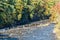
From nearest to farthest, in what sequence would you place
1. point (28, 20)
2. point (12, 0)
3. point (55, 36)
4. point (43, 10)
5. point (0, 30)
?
point (55, 36), point (0, 30), point (12, 0), point (28, 20), point (43, 10)

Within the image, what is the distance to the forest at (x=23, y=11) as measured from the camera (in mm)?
21547

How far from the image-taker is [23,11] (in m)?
23.4

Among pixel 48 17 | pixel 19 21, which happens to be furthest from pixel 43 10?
pixel 19 21

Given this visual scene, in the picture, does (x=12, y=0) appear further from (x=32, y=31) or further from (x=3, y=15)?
(x=32, y=31)

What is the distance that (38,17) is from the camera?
82.7 feet

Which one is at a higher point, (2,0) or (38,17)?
(2,0)

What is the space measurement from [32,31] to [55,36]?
10.1 ft

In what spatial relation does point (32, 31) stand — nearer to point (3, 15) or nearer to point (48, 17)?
point (3, 15)

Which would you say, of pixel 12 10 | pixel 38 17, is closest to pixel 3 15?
pixel 12 10

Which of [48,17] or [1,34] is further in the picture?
[48,17]

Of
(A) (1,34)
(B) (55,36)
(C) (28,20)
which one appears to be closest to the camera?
(B) (55,36)

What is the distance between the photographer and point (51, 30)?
20094mm

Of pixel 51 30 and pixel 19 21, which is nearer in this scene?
pixel 51 30

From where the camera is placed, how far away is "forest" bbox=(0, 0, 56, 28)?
21547mm
